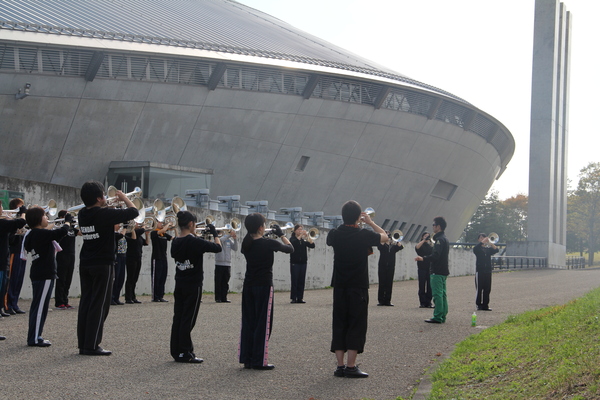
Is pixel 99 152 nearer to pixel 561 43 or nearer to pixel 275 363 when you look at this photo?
pixel 275 363

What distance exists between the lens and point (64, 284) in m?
12.9

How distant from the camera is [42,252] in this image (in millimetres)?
8539

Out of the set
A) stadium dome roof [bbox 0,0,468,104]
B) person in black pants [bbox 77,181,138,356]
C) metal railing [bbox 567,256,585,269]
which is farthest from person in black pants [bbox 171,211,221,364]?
metal railing [bbox 567,256,585,269]

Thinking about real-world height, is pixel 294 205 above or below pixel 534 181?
below

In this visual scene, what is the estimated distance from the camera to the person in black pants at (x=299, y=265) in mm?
16316

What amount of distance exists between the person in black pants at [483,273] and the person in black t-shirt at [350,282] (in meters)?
8.15

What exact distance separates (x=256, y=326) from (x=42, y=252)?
295cm

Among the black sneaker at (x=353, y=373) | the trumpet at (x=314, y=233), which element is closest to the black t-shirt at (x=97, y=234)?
the black sneaker at (x=353, y=373)

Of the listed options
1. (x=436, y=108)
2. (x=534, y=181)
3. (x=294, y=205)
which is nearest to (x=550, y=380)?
(x=294, y=205)

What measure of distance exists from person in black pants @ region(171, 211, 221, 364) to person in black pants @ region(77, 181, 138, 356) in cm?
72

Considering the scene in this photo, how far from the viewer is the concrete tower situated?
168 feet

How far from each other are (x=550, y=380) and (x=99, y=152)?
24266mm

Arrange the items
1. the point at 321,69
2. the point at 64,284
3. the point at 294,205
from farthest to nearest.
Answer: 1. the point at 294,205
2. the point at 321,69
3. the point at 64,284

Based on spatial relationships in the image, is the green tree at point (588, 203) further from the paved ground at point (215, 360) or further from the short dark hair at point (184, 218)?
the short dark hair at point (184, 218)
